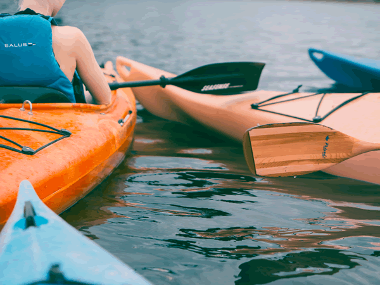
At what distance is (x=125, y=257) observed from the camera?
149 cm

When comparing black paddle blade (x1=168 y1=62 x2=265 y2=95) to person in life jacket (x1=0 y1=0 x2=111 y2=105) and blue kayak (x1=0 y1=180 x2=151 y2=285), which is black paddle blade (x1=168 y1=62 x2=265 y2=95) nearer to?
person in life jacket (x1=0 y1=0 x2=111 y2=105)

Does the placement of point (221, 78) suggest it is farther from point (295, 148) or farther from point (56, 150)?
point (56, 150)

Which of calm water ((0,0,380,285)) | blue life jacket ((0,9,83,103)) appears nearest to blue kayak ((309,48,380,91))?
calm water ((0,0,380,285))

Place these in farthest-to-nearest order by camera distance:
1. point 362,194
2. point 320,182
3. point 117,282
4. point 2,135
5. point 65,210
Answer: point 320,182 → point 362,194 → point 65,210 → point 2,135 → point 117,282

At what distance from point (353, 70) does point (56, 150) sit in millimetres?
3729

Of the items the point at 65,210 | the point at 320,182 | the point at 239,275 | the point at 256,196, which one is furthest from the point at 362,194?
the point at 65,210

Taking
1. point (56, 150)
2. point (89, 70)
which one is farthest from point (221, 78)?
point (56, 150)

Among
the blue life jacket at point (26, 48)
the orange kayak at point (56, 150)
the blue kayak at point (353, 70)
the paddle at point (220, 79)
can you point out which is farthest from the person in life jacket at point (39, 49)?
the blue kayak at point (353, 70)

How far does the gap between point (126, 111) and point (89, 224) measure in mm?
1338

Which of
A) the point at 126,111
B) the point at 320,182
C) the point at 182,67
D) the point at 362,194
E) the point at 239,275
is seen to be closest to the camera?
the point at 239,275

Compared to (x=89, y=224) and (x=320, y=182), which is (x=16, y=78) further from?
(x=320, y=182)

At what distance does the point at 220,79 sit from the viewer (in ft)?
11.3

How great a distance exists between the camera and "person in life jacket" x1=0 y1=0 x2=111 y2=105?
1.95 meters

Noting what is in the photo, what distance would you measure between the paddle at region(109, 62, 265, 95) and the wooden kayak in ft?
0.34
